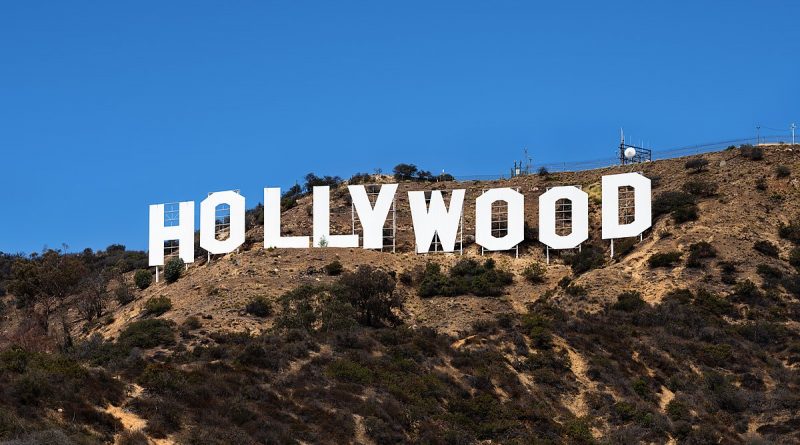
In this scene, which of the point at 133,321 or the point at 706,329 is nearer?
the point at 706,329

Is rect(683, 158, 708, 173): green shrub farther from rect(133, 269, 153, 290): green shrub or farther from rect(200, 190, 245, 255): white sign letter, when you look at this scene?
rect(133, 269, 153, 290): green shrub

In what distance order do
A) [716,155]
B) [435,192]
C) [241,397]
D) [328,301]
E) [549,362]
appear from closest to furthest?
[241,397]
[549,362]
[328,301]
[435,192]
[716,155]

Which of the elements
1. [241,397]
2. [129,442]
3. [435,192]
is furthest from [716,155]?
[129,442]

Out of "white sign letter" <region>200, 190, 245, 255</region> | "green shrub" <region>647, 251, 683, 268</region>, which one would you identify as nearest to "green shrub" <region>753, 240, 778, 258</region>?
"green shrub" <region>647, 251, 683, 268</region>

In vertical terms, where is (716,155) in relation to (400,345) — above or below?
above

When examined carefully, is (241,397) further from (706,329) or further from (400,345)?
(706,329)

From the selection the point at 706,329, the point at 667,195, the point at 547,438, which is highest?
the point at 667,195

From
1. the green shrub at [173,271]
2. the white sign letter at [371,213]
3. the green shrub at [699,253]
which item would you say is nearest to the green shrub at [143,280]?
the green shrub at [173,271]
